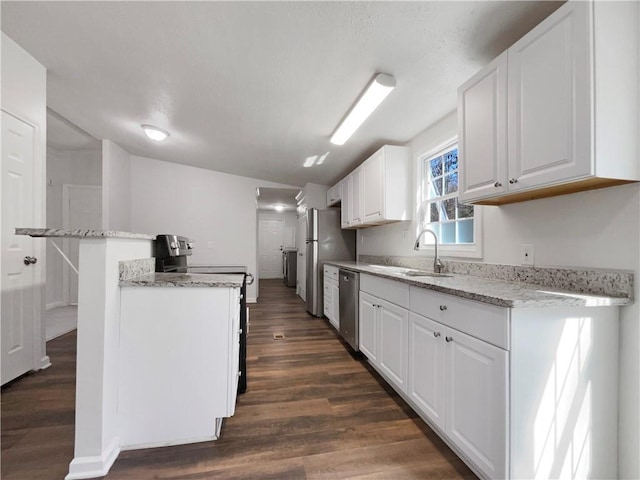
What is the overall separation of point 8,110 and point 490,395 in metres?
3.71

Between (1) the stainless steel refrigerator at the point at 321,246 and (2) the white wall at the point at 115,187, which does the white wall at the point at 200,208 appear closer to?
(2) the white wall at the point at 115,187

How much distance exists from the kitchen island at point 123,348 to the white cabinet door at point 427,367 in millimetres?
1140

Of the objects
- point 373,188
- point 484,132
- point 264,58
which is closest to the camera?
point 484,132

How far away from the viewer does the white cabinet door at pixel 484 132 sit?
4.78ft

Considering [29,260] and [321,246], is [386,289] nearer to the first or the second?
[321,246]

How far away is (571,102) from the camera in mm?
1132

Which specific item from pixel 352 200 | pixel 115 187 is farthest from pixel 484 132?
pixel 115 187

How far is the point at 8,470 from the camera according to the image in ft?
4.38

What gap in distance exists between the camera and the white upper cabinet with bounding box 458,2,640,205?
108 cm

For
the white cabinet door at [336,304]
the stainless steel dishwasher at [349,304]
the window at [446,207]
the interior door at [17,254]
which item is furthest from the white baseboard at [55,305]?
the window at [446,207]

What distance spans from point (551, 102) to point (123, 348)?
95.8 inches

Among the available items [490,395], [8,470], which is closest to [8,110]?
[8,470]

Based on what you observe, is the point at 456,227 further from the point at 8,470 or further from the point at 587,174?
the point at 8,470

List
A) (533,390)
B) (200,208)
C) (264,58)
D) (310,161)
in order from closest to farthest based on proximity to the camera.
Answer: (533,390)
(264,58)
(310,161)
(200,208)
